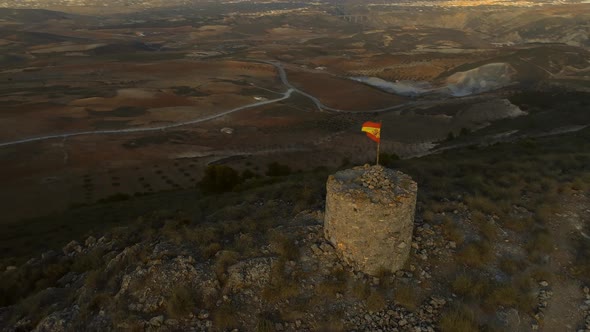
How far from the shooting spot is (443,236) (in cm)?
1440

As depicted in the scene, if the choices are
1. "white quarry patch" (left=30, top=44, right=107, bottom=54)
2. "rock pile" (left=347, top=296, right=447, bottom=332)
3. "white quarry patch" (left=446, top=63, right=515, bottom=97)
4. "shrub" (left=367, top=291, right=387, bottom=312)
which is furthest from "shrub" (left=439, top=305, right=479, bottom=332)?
"white quarry patch" (left=30, top=44, right=107, bottom=54)

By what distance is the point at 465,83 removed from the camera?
3654 inches

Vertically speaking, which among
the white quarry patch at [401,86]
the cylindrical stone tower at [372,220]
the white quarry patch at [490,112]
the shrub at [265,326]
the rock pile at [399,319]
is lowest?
the white quarry patch at [401,86]

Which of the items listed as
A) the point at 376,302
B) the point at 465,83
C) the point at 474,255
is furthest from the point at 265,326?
the point at 465,83

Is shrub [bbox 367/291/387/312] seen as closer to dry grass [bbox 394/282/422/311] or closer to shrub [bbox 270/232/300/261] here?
dry grass [bbox 394/282/422/311]

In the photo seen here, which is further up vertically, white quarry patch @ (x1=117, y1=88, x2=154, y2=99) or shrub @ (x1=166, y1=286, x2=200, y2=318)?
shrub @ (x1=166, y1=286, x2=200, y2=318)

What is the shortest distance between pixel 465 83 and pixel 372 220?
297 feet

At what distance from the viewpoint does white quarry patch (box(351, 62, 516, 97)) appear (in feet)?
294

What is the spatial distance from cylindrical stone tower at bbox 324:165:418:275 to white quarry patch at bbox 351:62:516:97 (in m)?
81.0

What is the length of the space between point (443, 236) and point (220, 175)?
18.7 m

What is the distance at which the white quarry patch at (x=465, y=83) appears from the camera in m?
89.8

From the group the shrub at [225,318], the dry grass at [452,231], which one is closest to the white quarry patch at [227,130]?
the dry grass at [452,231]

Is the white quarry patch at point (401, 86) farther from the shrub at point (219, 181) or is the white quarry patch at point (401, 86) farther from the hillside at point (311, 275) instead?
the hillside at point (311, 275)

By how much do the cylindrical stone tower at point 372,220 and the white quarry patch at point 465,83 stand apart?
266ft
